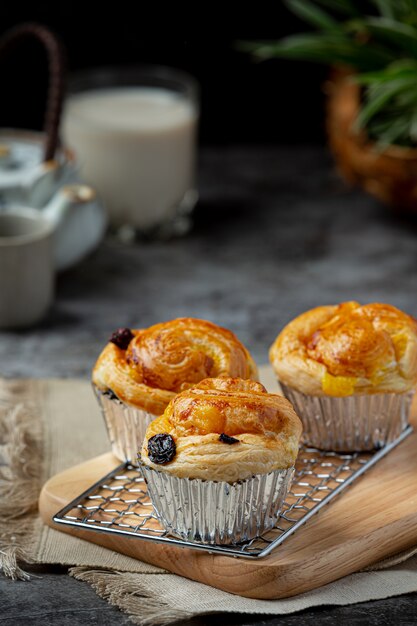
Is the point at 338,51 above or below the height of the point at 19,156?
above

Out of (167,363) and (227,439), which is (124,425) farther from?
(227,439)


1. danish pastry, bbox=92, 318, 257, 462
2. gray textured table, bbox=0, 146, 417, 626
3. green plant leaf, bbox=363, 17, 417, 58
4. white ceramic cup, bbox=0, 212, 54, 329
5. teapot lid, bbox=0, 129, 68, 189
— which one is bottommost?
gray textured table, bbox=0, 146, 417, 626

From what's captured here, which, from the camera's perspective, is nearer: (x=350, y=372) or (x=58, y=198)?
(x=350, y=372)

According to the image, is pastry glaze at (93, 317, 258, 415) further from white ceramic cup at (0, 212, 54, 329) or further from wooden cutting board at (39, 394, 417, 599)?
white ceramic cup at (0, 212, 54, 329)

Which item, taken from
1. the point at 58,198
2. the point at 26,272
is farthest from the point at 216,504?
the point at 58,198

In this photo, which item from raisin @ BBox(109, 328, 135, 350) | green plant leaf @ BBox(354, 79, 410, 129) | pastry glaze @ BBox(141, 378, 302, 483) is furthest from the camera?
green plant leaf @ BBox(354, 79, 410, 129)

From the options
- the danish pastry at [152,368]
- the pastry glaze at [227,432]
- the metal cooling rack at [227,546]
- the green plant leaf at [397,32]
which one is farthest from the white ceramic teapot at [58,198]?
the pastry glaze at [227,432]

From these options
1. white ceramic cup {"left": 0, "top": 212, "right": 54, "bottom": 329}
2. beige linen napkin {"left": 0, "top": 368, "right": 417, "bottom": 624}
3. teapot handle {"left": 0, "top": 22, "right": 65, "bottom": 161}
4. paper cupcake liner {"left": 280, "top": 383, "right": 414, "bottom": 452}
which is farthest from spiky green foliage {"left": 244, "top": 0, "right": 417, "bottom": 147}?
paper cupcake liner {"left": 280, "top": 383, "right": 414, "bottom": 452}
